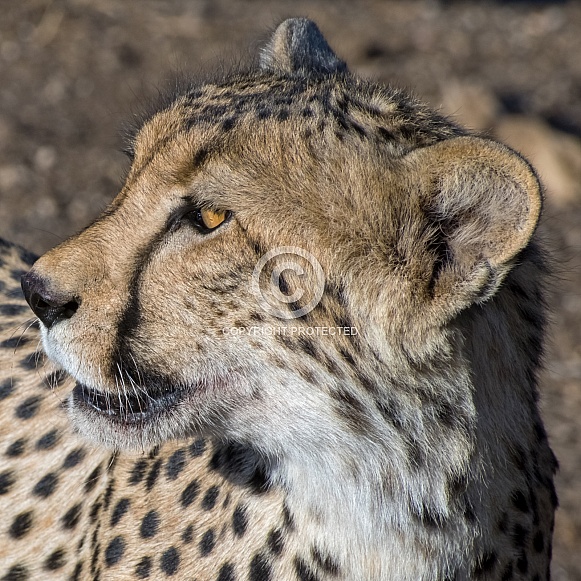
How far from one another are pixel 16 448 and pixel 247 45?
2134 millimetres

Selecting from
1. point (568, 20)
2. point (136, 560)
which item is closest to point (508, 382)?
point (136, 560)

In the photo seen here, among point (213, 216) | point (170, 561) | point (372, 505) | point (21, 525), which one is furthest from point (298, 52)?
point (21, 525)

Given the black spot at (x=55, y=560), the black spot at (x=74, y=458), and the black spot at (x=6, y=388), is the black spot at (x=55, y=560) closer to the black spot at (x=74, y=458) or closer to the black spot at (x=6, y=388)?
the black spot at (x=74, y=458)

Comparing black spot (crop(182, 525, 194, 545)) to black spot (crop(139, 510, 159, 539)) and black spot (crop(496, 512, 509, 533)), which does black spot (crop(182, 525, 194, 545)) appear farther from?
black spot (crop(496, 512, 509, 533))

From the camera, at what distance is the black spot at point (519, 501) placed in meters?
2.06

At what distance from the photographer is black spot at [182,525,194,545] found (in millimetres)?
2129

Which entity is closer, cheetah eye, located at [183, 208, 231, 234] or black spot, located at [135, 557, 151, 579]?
cheetah eye, located at [183, 208, 231, 234]

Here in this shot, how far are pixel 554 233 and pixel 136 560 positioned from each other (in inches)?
125

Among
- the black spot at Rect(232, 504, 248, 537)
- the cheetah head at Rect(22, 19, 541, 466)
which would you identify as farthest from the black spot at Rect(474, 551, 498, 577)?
the black spot at Rect(232, 504, 248, 537)

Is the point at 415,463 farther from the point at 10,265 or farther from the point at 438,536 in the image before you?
the point at 10,265

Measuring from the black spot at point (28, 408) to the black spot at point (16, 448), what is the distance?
2.2 inches

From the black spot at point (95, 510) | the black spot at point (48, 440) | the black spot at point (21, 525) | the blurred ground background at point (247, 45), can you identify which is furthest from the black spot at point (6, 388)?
the blurred ground background at point (247, 45)

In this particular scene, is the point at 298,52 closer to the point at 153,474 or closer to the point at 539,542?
the point at 153,474

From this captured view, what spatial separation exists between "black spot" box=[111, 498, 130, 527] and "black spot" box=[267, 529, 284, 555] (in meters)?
0.37
